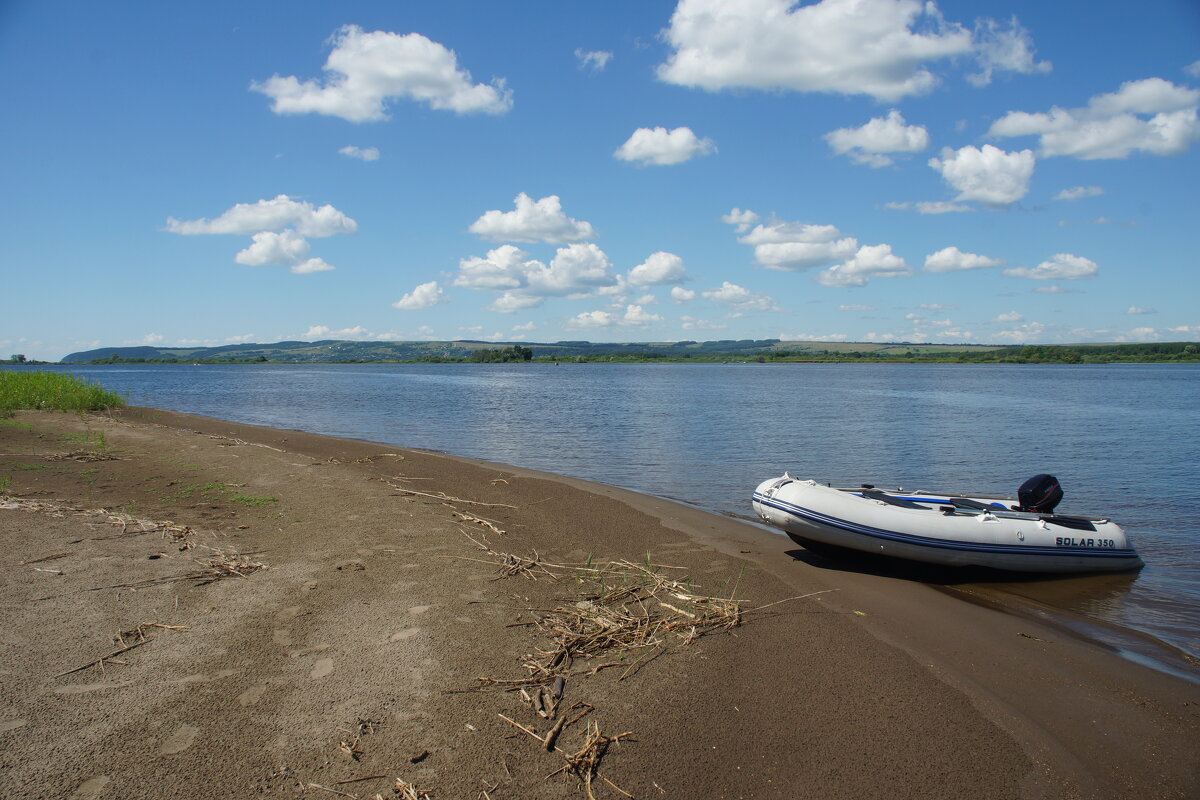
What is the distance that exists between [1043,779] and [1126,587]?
6.88 meters

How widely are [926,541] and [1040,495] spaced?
290 centimetres

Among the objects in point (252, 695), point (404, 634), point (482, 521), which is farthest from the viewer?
point (482, 521)

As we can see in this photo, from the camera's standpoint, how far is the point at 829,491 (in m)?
9.63

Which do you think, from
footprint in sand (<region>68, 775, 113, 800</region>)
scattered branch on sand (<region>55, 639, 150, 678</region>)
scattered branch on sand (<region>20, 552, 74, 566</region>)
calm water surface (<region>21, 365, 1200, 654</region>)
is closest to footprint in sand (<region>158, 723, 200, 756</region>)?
footprint in sand (<region>68, 775, 113, 800</region>)

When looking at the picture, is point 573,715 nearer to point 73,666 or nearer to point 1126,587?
point 73,666

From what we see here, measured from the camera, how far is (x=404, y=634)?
5762 mm

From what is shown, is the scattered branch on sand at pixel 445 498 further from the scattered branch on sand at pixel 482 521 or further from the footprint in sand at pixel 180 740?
the footprint in sand at pixel 180 740

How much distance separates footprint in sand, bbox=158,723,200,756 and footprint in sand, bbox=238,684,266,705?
0.37 metres

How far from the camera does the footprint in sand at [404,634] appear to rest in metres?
5.66

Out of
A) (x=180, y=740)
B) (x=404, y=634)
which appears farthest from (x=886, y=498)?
(x=180, y=740)

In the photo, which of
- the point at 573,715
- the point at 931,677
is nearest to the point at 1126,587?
the point at 931,677

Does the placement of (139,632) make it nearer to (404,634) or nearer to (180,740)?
(180,740)

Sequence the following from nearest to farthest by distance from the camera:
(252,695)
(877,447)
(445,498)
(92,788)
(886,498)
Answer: (92,788), (252,695), (886,498), (445,498), (877,447)

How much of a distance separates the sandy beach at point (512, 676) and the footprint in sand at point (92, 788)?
11 millimetres
